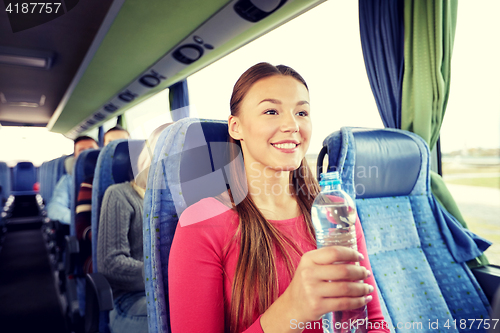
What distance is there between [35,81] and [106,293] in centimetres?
792

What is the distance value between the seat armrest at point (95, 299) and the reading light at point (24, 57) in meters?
5.78

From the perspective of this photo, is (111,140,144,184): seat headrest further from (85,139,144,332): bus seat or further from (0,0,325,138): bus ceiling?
(0,0,325,138): bus ceiling

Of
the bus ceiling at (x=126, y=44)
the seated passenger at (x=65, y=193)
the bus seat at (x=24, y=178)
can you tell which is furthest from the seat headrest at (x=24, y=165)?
the seated passenger at (x=65, y=193)

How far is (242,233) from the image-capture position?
92cm

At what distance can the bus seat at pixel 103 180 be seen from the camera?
1484 mm

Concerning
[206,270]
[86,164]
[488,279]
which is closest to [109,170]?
[86,164]

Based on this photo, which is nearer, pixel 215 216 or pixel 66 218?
pixel 215 216

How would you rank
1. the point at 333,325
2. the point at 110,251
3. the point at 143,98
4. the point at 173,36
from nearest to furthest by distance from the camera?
the point at 333,325 → the point at 110,251 → the point at 173,36 → the point at 143,98

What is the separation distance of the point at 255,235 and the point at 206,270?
17cm

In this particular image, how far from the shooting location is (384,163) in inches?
58.3

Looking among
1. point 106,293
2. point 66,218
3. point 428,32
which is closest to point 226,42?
point 428,32

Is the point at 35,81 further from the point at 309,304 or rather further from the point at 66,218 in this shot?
the point at 309,304

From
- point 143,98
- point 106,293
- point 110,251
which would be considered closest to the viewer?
point 106,293

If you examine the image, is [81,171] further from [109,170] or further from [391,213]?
[391,213]
